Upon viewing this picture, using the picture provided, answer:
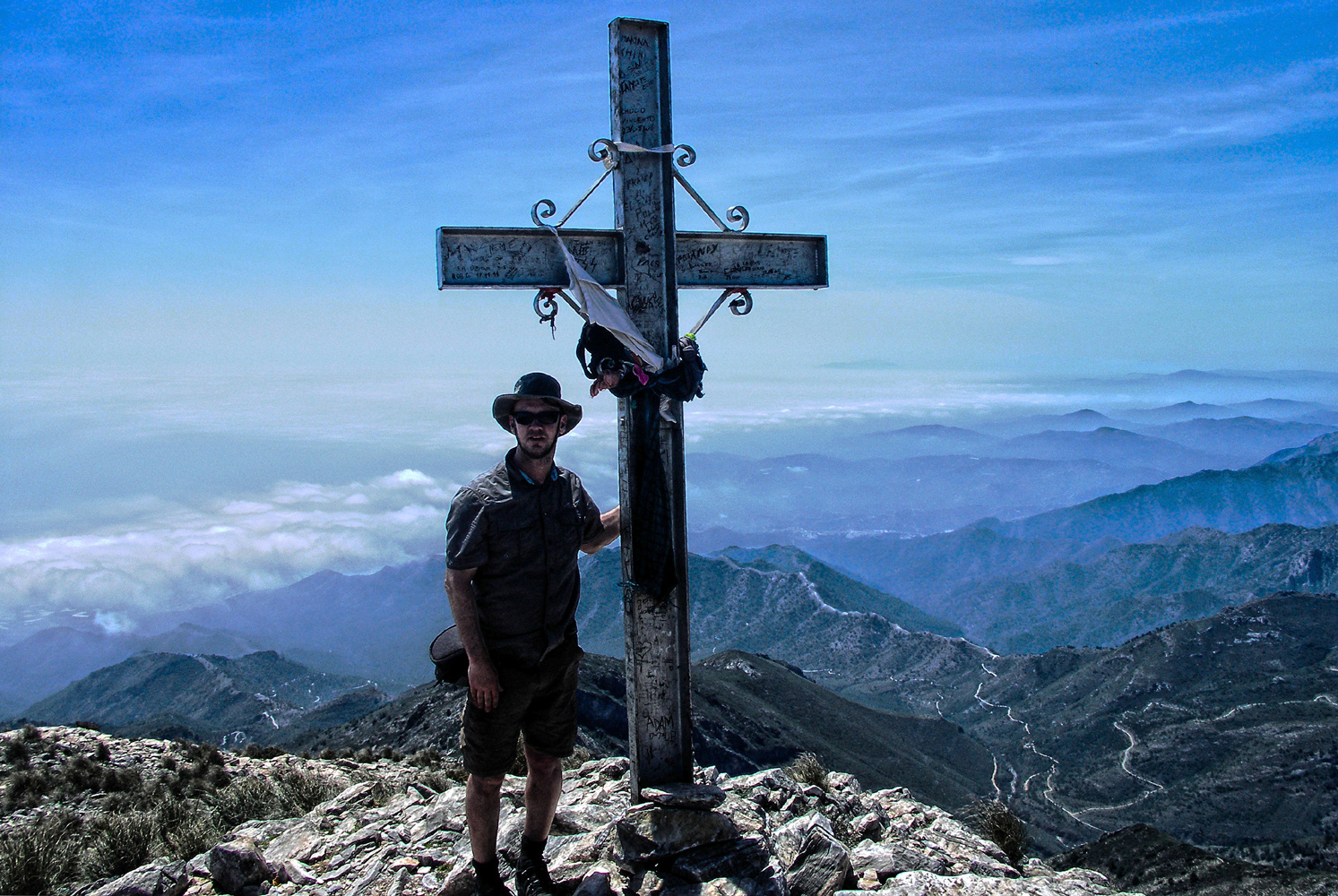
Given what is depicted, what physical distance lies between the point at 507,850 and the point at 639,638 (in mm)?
1716

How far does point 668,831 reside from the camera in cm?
546

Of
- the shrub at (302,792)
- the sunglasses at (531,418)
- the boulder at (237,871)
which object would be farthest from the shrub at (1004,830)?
the shrub at (302,792)

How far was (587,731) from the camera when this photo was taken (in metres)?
36.9

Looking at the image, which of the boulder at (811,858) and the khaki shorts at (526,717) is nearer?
the khaki shorts at (526,717)

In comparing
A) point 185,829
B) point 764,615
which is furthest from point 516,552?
point 764,615

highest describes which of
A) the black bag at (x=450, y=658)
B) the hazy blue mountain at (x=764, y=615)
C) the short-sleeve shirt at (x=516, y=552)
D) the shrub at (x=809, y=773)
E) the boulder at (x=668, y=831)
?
the short-sleeve shirt at (x=516, y=552)

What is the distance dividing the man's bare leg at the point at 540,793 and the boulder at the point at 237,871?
2.29 m

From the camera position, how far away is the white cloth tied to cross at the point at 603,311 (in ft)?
17.9

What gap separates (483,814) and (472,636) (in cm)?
119

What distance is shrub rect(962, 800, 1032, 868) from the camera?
25.6ft

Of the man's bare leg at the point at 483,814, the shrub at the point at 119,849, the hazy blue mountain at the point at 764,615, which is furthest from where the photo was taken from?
the hazy blue mountain at the point at 764,615

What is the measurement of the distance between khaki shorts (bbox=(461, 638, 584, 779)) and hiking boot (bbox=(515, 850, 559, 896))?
73 centimetres

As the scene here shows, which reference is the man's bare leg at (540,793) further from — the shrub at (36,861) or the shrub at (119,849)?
the shrub at (36,861)

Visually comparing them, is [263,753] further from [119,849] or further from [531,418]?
[531,418]
